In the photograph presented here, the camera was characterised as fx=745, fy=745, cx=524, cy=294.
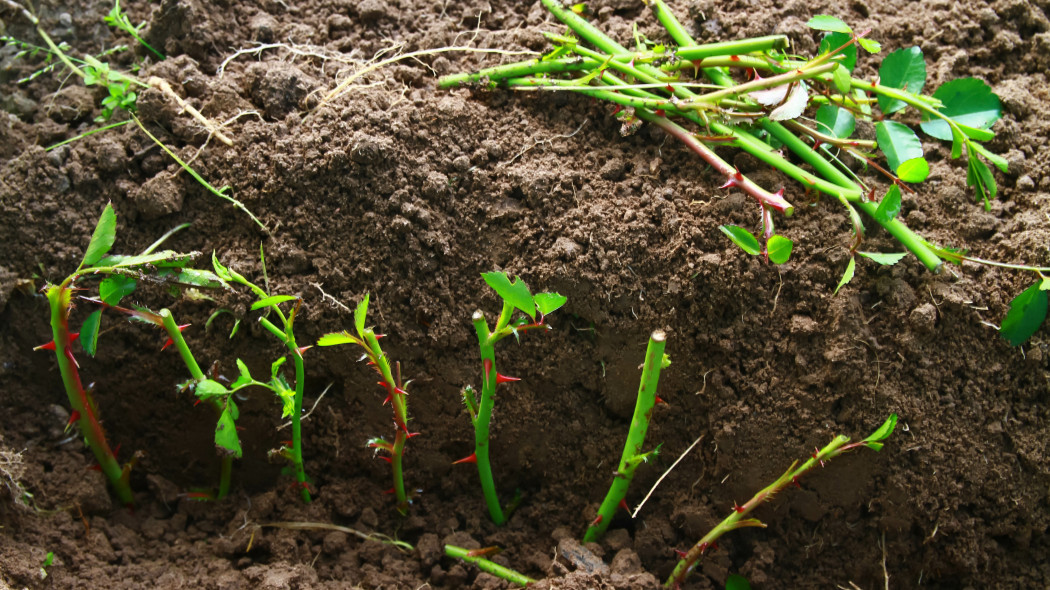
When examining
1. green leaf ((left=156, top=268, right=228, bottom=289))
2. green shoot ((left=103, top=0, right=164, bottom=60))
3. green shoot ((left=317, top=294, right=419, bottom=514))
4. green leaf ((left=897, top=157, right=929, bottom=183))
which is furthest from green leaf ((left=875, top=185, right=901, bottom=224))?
green shoot ((left=103, top=0, right=164, bottom=60))

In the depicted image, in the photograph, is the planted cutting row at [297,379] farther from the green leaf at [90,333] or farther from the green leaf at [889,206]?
the green leaf at [889,206]

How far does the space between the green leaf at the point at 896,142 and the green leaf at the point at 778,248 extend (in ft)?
1.01

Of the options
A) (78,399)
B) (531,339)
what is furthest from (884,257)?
(78,399)

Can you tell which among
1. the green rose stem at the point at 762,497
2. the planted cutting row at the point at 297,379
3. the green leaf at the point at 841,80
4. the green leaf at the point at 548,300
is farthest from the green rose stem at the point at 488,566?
the green leaf at the point at 841,80

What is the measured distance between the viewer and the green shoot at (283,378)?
1.13 meters

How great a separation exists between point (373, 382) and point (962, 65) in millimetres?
1328

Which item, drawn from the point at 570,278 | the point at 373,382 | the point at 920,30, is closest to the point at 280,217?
the point at 373,382

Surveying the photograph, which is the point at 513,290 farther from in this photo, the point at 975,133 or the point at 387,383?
the point at 975,133

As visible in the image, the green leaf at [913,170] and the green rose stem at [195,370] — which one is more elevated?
the green leaf at [913,170]

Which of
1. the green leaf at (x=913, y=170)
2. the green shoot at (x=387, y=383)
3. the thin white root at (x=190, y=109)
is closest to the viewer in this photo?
the green shoot at (x=387, y=383)

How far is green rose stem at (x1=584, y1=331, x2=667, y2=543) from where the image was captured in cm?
108

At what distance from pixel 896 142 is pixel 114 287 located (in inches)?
52.4

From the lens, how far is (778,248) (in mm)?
1167

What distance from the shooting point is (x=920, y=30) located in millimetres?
1547
